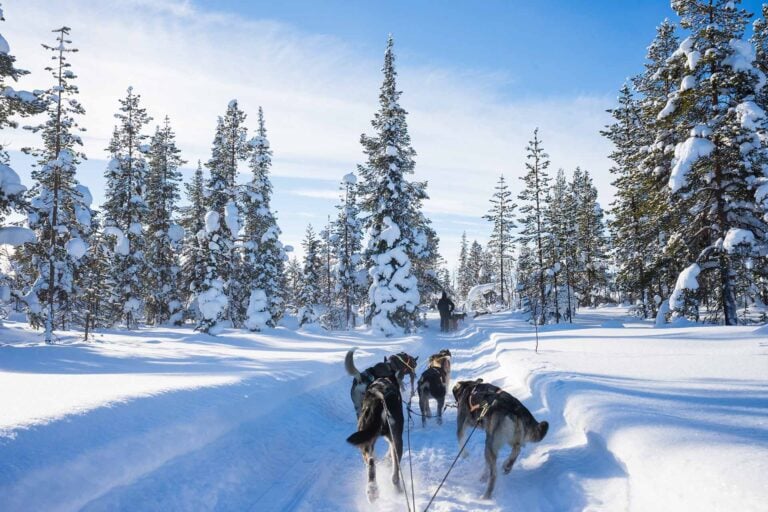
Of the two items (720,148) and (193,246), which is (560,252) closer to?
(720,148)

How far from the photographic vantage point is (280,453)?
6.30 metres

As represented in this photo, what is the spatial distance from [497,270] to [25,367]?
7966cm

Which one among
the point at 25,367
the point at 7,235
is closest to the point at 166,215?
the point at 7,235

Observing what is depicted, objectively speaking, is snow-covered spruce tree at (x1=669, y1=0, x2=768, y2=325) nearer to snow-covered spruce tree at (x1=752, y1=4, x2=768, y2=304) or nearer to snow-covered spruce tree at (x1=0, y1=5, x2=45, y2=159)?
snow-covered spruce tree at (x1=752, y1=4, x2=768, y2=304)

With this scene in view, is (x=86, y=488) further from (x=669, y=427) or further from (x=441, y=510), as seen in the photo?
(x=669, y=427)

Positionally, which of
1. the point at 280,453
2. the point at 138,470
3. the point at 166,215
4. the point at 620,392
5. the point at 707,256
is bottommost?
the point at 280,453

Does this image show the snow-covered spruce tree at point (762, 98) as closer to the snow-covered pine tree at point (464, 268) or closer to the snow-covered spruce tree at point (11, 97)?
the snow-covered spruce tree at point (11, 97)

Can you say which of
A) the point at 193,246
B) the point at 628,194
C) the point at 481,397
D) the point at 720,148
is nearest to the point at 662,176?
the point at 720,148

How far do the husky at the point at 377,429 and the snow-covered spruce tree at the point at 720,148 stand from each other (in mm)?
14056

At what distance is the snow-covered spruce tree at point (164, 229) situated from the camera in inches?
1321

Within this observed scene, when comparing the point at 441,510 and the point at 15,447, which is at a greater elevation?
the point at 15,447

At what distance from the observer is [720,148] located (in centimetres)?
1502

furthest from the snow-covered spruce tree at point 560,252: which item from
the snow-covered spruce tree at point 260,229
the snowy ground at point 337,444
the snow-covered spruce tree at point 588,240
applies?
the snowy ground at point 337,444

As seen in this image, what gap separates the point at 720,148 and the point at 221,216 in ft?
82.8
